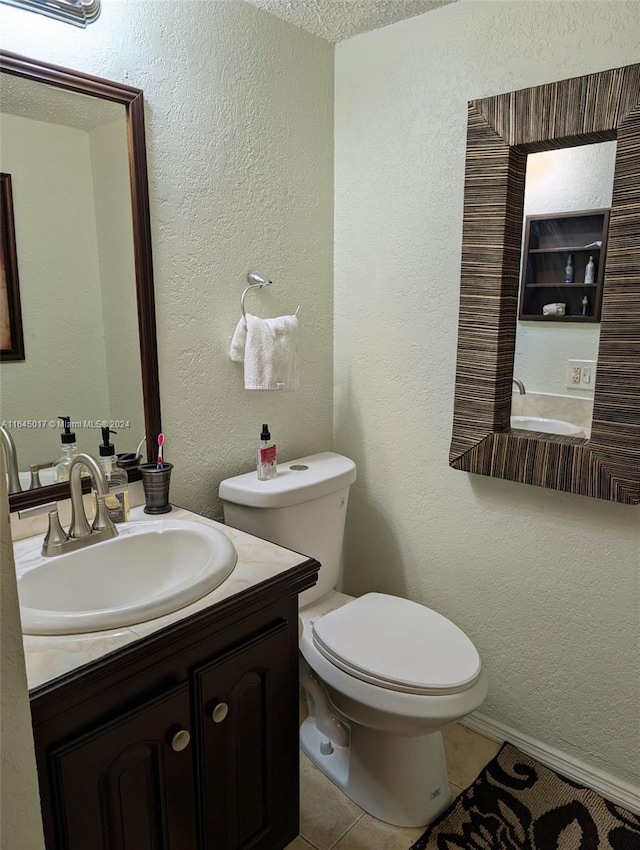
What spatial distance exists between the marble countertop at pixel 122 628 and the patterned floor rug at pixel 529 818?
0.89 meters

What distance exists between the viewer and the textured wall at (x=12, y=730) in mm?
516

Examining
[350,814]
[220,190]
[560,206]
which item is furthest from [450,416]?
[350,814]

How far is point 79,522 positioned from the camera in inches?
51.0

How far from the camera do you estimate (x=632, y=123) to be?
1.36 meters

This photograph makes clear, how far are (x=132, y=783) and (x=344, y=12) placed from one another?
1.97m

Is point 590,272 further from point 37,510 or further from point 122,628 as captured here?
point 37,510

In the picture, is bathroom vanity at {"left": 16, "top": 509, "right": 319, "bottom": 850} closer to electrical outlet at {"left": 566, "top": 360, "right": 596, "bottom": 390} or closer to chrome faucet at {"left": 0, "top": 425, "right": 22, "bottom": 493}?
chrome faucet at {"left": 0, "top": 425, "right": 22, "bottom": 493}

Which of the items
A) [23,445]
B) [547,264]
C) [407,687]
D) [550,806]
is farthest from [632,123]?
[550,806]

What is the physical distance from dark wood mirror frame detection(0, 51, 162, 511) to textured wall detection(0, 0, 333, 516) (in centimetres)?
3

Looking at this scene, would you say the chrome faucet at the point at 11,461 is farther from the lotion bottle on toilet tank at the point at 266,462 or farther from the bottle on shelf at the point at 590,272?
the bottle on shelf at the point at 590,272

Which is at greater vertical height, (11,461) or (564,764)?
(11,461)

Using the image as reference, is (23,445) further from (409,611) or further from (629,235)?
(629,235)

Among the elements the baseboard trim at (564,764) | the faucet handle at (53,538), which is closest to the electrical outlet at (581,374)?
the baseboard trim at (564,764)

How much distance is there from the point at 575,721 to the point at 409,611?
594 millimetres
